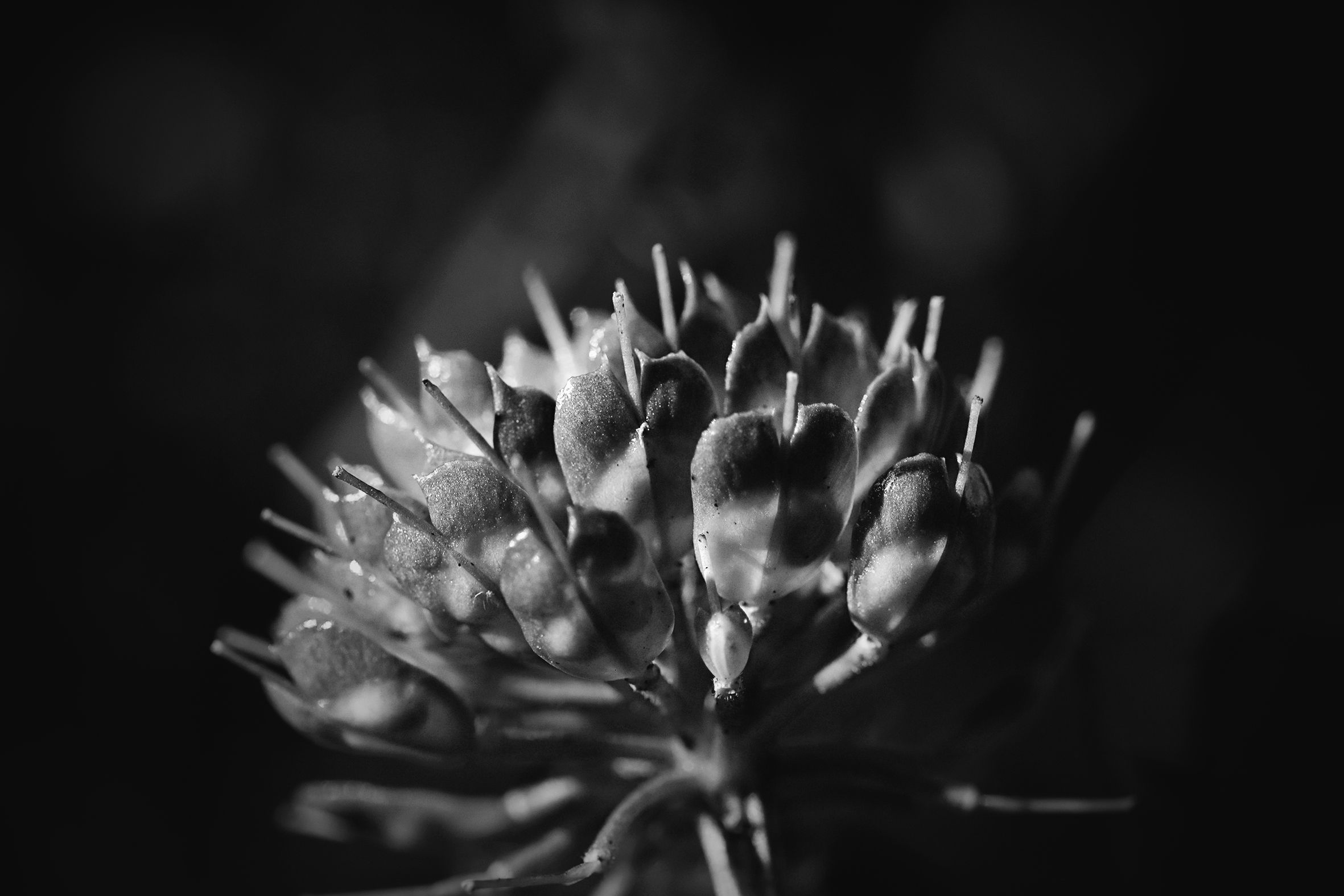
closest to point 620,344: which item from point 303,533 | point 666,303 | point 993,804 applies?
point 666,303

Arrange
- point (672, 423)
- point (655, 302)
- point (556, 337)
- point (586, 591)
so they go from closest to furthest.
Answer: point (586, 591), point (672, 423), point (556, 337), point (655, 302)

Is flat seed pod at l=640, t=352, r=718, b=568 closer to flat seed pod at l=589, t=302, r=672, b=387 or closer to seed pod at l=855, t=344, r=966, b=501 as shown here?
flat seed pod at l=589, t=302, r=672, b=387

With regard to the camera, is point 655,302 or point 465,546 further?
point 655,302

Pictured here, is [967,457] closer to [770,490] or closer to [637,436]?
[770,490]

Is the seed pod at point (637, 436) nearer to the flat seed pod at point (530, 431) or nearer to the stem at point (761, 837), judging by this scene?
the flat seed pod at point (530, 431)

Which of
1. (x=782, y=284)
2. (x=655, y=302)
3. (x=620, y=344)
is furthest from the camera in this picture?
(x=655, y=302)
